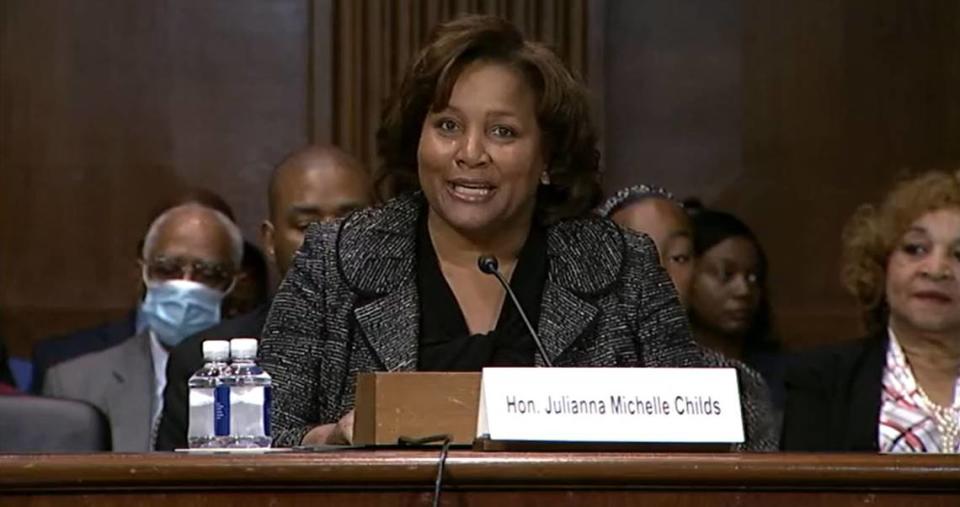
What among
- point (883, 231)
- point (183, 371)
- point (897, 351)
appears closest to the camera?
point (183, 371)

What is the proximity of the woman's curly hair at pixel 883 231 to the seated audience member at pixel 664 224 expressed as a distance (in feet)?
1.65

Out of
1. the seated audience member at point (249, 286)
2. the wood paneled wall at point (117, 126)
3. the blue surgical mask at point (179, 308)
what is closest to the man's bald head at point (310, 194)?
the blue surgical mask at point (179, 308)

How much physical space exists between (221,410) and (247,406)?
4 cm

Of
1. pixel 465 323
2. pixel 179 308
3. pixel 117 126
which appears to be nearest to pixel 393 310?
pixel 465 323

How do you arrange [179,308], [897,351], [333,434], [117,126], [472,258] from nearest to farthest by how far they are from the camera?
1. [333,434]
2. [472,258]
3. [897,351]
4. [179,308]
5. [117,126]

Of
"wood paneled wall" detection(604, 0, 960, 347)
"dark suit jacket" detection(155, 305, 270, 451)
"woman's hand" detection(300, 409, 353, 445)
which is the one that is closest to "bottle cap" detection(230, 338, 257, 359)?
"woman's hand" detection(300, 409, 353, 445)

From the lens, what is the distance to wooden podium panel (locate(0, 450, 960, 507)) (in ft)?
7.57

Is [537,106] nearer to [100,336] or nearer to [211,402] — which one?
[211,402]

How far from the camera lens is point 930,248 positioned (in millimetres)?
4320

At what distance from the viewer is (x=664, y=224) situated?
484 cm

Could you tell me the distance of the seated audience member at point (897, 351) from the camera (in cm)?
415

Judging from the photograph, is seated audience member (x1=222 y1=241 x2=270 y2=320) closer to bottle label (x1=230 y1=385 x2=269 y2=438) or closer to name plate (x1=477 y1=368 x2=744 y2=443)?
bottle label (x1=230 y1=385 x2=269 y2=438)

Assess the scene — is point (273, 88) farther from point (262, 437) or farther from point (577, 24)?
point (262, 437)

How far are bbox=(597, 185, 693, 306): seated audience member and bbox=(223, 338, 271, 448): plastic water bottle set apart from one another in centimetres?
207
